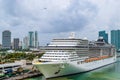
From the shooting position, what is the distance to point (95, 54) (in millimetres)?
59875

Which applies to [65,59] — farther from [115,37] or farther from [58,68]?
[115,37]

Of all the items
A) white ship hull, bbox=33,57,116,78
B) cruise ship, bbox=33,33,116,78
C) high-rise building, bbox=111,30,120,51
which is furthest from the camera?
high-rise building, bbox=111,30,120,51

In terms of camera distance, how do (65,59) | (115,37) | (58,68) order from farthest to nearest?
(115,37), (65,59), (58,68)

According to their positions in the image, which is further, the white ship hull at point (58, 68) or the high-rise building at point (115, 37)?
the high-rise building at point (115, 37)

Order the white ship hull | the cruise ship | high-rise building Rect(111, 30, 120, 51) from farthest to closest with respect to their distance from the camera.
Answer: high-rise building Rect(111, 30, 120, 51), the cruise ship, the white ship hull

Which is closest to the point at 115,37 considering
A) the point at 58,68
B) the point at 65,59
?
the point at 65,59

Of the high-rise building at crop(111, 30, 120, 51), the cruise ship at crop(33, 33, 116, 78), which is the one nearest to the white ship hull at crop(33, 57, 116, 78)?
the cruise ship at crop(33, 33, 116, 78)

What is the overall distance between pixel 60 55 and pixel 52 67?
3.40m

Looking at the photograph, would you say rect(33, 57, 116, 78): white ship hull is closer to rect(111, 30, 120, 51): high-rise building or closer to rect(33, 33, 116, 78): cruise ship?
rect(33, 33, 116, 78): cruise ship

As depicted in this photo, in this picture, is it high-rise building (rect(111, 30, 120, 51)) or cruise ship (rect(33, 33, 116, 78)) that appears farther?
high-rise building (rect(111, 30, 120, 51))

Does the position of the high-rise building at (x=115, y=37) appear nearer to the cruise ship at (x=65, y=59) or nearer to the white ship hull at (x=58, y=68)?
the cruise ship at (x=65, y=59)

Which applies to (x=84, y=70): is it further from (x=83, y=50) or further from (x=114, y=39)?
(x=114, y=39)

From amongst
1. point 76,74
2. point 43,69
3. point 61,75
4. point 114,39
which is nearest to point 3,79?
point 43,69

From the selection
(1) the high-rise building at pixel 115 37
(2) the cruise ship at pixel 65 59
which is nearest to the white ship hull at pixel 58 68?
(2) the cruise ship at pixel 65 59
